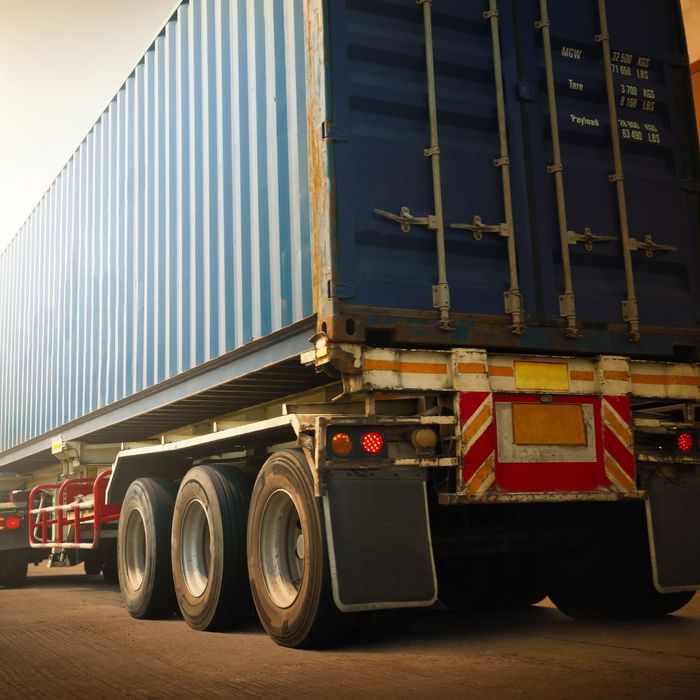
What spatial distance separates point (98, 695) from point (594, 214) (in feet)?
Result: 12.9

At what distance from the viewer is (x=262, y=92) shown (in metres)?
6.04

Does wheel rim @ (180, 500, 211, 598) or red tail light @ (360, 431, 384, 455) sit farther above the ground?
red tail light @ (360, 431, 384, 455)

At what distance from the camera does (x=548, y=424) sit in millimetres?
5250

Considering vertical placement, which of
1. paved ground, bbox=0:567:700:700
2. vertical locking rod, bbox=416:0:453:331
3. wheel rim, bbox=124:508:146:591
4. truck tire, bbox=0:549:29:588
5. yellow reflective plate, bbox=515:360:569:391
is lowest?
paved ground, bbox=0:567:700:700

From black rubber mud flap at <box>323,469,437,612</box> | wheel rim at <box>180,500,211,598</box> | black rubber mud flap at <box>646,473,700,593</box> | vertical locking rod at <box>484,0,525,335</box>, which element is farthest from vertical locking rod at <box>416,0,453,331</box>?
wheel rim at <box>180,500,211,598</box>

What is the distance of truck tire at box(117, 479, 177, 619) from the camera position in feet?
22.6

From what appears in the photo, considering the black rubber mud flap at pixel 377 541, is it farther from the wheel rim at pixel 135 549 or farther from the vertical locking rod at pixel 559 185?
the wheel rim at pixel 135 549

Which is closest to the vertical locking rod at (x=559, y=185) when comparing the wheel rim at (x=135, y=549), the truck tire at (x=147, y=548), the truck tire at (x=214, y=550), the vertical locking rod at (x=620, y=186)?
the vertical locking rod at (x=620, y=186)

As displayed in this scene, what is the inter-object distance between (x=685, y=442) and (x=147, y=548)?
392 centimetres

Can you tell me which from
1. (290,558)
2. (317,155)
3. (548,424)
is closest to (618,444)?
(548,424)

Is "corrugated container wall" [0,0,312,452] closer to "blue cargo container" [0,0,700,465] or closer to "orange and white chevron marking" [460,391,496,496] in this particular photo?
"blue cargo container" [0,0,700,465]

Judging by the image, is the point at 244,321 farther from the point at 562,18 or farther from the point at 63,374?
the point at 63,374

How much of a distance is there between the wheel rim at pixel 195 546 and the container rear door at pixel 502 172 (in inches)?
92.1

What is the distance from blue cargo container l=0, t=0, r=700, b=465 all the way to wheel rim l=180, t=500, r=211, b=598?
38.4 inches
